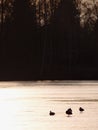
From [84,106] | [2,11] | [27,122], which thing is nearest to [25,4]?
[2,11]

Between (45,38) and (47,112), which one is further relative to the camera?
(45,38)

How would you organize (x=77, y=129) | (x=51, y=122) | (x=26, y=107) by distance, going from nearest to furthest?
1. (x=77, y=129)
2. (x=51, y=122)
3. (x=26, y=107)

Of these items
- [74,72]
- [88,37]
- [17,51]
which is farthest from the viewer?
[88,37]

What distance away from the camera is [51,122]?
96.2ft

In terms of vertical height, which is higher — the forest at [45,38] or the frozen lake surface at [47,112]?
the forest at [45,38]

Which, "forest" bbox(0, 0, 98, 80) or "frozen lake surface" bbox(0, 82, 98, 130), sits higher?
"forest" bbox(0, 0, 98, 80)

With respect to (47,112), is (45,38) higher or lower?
higher

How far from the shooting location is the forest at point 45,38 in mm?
91312

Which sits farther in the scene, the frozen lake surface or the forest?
the forest

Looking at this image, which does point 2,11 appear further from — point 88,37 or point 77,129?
point 77,129

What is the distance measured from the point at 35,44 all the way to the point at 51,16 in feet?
16.4

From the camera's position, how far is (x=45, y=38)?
9356cm

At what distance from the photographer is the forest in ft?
300

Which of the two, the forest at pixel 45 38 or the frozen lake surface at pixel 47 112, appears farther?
the forest at pixel 45 38
